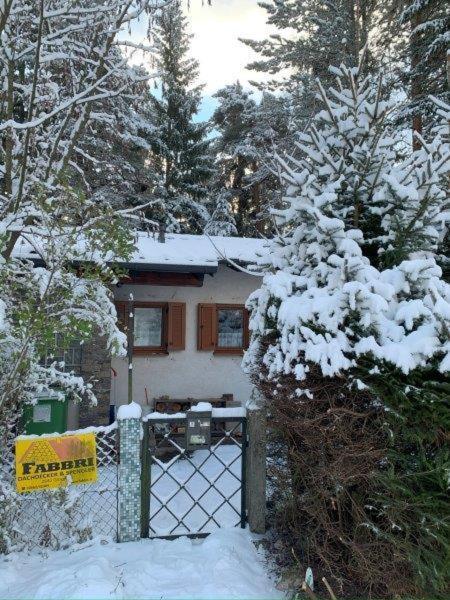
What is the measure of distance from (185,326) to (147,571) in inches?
212

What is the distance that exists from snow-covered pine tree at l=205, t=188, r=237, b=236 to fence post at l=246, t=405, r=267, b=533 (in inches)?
593

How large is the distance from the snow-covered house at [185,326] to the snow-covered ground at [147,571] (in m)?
4.12

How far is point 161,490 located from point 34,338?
271cm

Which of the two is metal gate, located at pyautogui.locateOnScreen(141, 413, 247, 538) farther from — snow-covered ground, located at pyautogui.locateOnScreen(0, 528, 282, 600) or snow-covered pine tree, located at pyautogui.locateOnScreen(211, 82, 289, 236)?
snow-covered pine tree, located at pyautogui.locateOnScreen(211, 82, 289, 236)

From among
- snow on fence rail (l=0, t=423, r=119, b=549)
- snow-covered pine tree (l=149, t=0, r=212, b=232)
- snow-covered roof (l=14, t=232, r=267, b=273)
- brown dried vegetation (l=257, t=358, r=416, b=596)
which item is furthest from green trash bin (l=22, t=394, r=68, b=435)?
snow-covered pine tree (l=149, t=0, r=212, b=232)

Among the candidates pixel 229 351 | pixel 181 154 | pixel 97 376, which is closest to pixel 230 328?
pixel 229 351

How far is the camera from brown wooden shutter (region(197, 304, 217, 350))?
333 inches

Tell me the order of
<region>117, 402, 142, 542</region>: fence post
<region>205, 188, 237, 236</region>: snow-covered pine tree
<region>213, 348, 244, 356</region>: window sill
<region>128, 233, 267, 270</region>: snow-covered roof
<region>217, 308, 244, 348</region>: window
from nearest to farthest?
<region>117, 402, 142, 542</region>: fence post < <region>128, 233, 267, 270</region>: snow-covered roof < <region>213, 348, 244, 356</region>: window sill < <region>217, 308, 244, 348</region>: window < <region>205, 188, 237, 236</region>: snow-covered pine tree

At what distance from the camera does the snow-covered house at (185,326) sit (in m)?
7.97

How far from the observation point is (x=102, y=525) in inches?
168

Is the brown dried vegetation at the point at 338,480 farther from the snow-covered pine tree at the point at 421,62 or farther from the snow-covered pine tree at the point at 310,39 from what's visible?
the snow-covered pine tree at the point at 310,39

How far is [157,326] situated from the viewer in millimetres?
8555

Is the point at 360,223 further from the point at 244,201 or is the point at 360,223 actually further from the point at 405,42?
the point at 244,201

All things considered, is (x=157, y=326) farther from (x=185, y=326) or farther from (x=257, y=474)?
(x=257, y=474)
